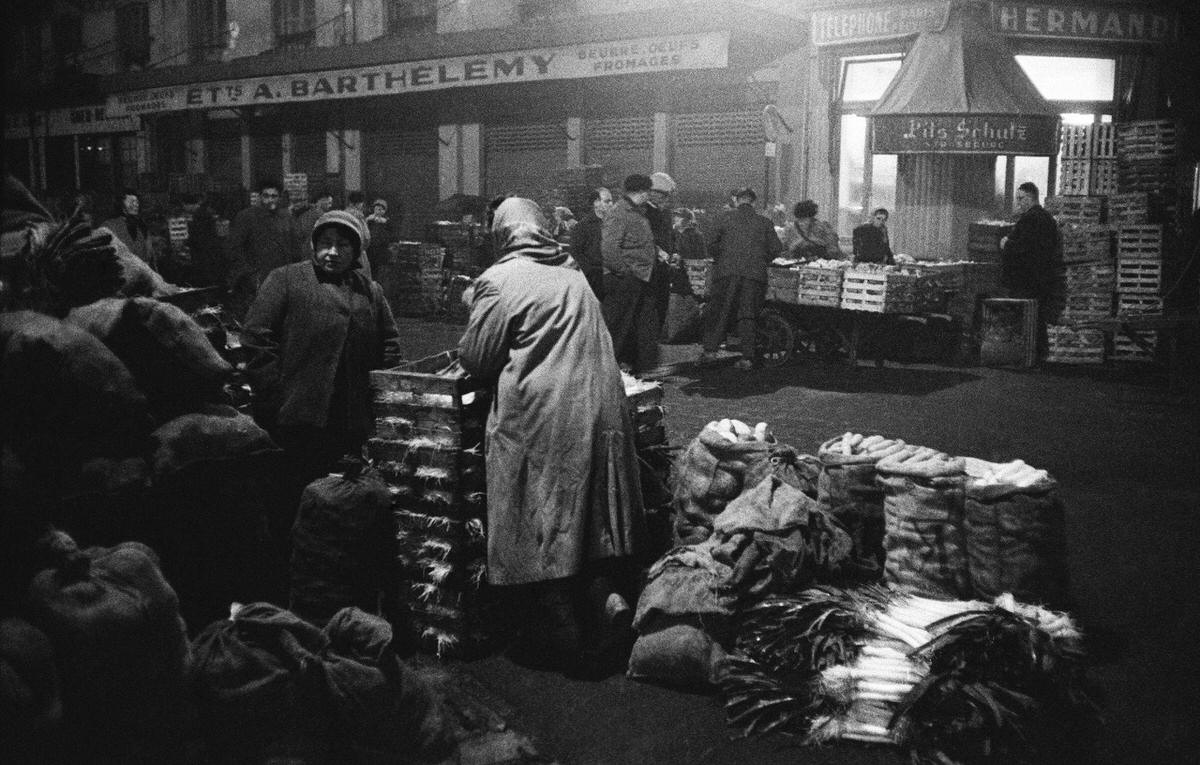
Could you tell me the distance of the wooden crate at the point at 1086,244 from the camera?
14.8 metres

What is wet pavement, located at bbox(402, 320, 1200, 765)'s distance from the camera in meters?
4.43

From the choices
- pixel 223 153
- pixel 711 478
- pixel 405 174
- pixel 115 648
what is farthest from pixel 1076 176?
pixel 223 153

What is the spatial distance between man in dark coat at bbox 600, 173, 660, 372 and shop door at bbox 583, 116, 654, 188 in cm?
876

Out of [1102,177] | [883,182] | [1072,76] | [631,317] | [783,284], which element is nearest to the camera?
[631,317]

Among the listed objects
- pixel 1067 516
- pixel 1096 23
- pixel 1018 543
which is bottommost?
pixel 1067 516

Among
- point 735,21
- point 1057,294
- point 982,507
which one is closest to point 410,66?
point 735,21

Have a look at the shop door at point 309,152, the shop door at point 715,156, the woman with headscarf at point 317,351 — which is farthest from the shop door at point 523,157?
the woman with headscarf at point 317,351

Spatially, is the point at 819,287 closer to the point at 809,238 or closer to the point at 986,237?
the point at 809,238

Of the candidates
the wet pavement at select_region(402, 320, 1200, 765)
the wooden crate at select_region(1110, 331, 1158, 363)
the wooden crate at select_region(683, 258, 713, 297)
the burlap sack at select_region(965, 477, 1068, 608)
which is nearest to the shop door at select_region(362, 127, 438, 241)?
the wooden crate at select_region(683, 258, 713, 297)

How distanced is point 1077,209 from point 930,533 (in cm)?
1131

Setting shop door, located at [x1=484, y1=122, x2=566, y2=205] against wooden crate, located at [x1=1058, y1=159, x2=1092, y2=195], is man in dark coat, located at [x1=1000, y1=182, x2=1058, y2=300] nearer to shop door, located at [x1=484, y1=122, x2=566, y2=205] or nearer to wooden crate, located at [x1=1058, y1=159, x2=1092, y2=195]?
wooden crate, located at [x1=1058, y1=159, x2=1092, y2=195]

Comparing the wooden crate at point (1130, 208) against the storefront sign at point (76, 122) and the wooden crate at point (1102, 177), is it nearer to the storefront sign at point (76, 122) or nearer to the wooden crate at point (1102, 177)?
the wooden crate at point (1102, 177)

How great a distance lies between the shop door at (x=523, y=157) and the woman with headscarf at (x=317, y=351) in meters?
16.5

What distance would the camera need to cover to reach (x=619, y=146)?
70.7 ft
